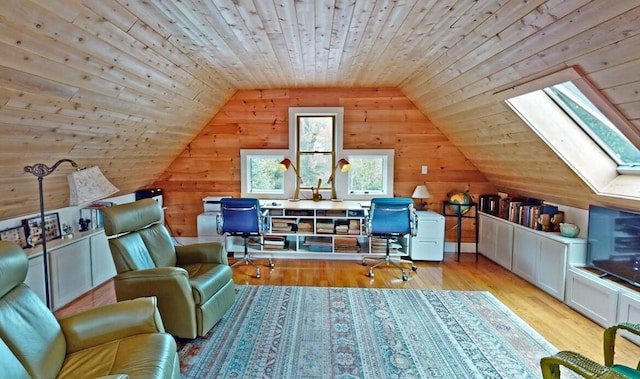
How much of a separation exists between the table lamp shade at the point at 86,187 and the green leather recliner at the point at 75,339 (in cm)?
127

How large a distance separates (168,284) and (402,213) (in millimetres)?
2563

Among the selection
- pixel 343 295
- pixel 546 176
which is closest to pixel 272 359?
pixel 343 295

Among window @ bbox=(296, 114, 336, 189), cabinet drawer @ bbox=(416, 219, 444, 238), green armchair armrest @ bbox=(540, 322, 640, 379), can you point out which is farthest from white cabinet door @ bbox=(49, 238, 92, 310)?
cabinet drawer @ bbox=(416, 219, 444, 238)

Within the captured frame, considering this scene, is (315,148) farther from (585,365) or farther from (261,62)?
(585,365)

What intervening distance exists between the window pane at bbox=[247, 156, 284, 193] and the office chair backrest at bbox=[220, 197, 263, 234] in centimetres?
121

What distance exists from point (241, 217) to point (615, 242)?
3.56 metres

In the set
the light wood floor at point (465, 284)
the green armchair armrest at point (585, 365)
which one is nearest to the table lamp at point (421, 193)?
the light wood floor at point (465, 284)

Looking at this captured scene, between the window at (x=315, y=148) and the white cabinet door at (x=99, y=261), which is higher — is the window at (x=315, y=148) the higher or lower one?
the higher one

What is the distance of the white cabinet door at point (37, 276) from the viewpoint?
2925 millimetres

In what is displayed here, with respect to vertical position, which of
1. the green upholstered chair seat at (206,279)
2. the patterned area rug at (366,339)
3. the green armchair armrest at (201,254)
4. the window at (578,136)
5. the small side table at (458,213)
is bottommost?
the patterned area rug at (366,339)

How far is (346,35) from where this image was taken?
279 cm

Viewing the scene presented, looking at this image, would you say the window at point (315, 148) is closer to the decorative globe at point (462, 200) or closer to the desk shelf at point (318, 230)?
the desk shelf at point (318, 230)

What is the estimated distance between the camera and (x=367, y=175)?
5207 mm

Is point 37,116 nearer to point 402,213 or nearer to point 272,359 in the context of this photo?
point 272,359
